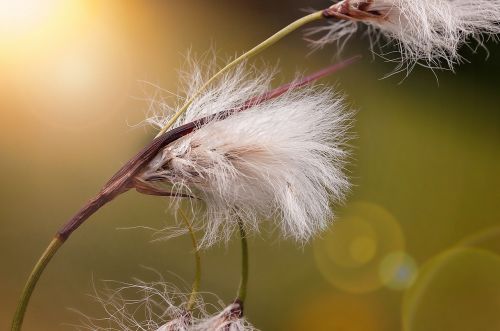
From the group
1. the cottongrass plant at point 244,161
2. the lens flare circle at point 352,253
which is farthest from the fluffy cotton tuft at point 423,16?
the lens flare circle at point 352,253

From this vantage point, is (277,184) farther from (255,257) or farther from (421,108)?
(421,108)

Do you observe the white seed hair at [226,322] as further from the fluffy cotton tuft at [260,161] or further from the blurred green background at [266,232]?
the blurred green background at [266,232]

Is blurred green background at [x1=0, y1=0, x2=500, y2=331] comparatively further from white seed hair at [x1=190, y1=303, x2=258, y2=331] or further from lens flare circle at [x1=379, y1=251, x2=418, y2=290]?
Answer: white seed hair at [x1=190, y1=303, x2=258, y2=331]

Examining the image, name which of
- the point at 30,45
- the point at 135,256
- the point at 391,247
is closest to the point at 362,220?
the point at 391,247

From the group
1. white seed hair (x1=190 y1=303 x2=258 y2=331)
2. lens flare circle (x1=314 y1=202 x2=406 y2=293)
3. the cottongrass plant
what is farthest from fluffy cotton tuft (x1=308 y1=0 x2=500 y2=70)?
lens flare circle (x1=314 y1=202 x2=406 y2=293)

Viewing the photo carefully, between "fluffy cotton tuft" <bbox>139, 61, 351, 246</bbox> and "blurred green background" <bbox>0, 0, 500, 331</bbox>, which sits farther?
"blurred green background" <bbox>0, 0, 500, 331</bbox>

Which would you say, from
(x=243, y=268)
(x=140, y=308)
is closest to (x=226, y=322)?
(x=243, y=268)
